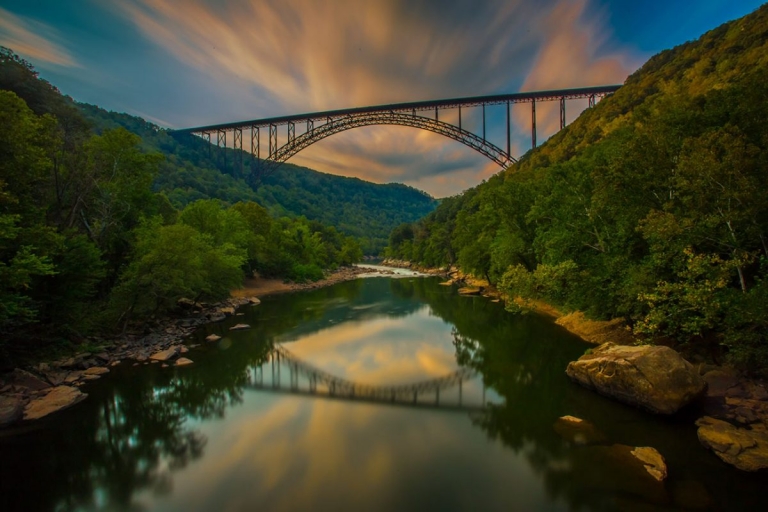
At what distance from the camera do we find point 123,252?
15.1 metres

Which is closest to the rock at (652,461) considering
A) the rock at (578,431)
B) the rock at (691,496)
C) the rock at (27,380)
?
the rock at (691,496)

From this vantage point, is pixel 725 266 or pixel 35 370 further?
pixel 35 370

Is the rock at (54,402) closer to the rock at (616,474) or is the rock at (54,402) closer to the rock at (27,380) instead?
the rock at (27,380)

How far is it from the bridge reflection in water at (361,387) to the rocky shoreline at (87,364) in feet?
10.1

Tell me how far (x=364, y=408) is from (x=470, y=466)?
10.7 ft

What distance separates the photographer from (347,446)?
702cm

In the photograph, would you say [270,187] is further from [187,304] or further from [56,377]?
[56,377]

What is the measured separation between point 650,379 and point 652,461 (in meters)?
2.14

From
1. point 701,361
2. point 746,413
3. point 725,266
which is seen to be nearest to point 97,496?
point 746,413

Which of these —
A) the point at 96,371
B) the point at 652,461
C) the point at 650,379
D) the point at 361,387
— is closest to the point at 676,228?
the point at 650,379

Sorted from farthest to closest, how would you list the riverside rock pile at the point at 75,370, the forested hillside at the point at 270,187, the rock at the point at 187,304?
the forested hillside at the point at 270,187 → the rock at the point at 187,304 → the riverside rock pile at the point at 75,370

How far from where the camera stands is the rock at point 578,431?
6695 mm

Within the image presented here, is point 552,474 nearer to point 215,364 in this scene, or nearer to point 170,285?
point 215,364

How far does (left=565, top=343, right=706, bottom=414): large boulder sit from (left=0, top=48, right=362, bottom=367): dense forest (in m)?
12.8
